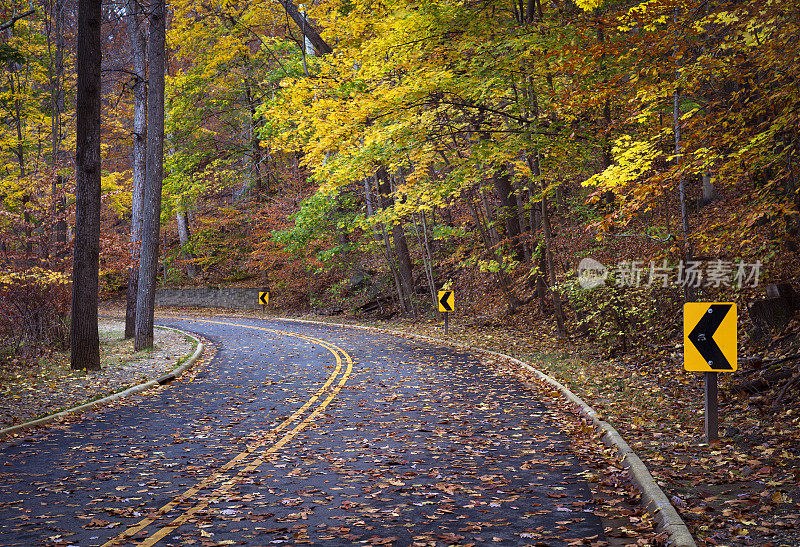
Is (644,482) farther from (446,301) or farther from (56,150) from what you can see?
(56,150)

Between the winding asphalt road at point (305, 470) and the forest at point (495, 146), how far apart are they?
4.20 meters

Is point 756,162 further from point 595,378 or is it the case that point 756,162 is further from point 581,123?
point 581,123

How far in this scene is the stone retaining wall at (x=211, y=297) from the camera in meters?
41.6

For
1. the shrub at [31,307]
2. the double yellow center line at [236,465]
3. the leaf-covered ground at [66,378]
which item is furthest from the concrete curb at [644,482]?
the shrub at [31,307]

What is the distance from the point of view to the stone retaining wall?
4156 cm

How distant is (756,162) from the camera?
9516 millimetres

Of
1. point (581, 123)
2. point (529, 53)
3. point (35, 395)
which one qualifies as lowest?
point (35, 395)

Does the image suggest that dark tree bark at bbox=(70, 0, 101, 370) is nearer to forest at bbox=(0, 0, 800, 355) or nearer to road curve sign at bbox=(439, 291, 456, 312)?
forest at bbox=(0, 0, 800, 355)

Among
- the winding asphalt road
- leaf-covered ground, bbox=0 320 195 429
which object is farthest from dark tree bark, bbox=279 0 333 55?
the winding asphalt road

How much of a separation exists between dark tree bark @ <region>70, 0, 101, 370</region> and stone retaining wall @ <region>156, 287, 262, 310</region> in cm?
2579

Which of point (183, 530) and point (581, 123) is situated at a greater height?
point (581, 123)

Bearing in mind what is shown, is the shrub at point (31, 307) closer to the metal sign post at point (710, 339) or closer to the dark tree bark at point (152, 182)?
the dark tree bark at point (152, 182)

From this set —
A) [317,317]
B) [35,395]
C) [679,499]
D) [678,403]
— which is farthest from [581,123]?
[317,317]

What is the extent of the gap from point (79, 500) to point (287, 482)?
1.96m
